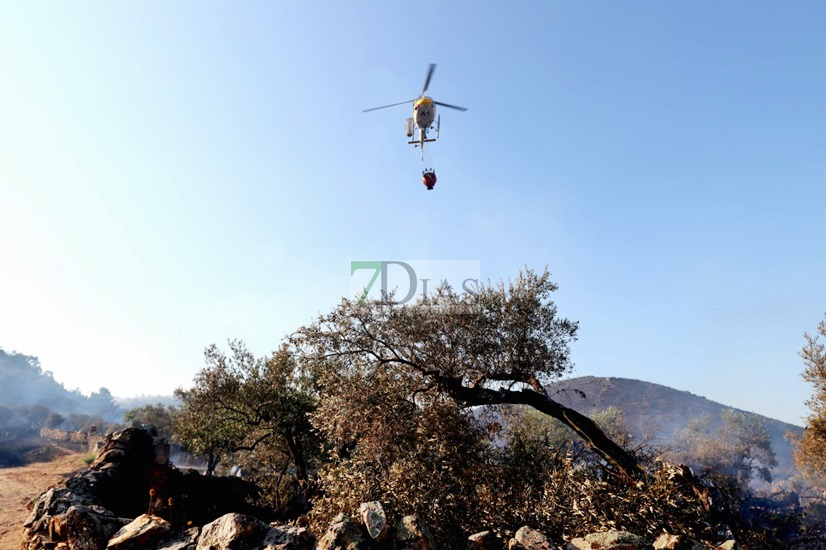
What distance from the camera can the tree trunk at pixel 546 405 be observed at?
1562 centimetres

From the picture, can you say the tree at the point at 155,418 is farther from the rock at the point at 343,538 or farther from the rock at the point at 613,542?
the rock at the point at 613,542

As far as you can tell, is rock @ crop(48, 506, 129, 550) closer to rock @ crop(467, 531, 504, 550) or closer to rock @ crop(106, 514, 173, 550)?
rock @ crop(106, 514, 173, 550)

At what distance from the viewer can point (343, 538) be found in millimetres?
8992

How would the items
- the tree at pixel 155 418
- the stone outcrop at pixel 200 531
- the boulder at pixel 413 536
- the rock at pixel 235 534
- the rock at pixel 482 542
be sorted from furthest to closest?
1. the tree at pixel 155 418
2. the rock at pixel 482 542
3. the rock at pixel 235 534
4. the boulder at pixel 413 536
5. the stone outcrop at pixel 200 531

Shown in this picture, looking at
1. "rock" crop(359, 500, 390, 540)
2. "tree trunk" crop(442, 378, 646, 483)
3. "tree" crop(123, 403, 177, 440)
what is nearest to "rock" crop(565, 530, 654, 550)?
→ "rock" crop(359, 500, 390, 540)

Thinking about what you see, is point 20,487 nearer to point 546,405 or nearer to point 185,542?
point 185,542

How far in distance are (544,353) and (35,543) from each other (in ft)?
60.9

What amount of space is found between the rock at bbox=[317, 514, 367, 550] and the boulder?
81 cm

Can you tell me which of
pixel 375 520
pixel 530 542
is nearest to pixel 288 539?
pixel 375 520

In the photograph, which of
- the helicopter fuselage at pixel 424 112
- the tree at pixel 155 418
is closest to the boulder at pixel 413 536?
the helicopter fuselage at pixel 424 112

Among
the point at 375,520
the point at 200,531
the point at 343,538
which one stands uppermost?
the point at 375,520

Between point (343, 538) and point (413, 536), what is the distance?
1.53m

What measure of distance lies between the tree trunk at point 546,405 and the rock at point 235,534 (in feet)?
29.2

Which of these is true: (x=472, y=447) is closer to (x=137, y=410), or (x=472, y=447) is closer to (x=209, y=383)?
(x=209, y=383)
